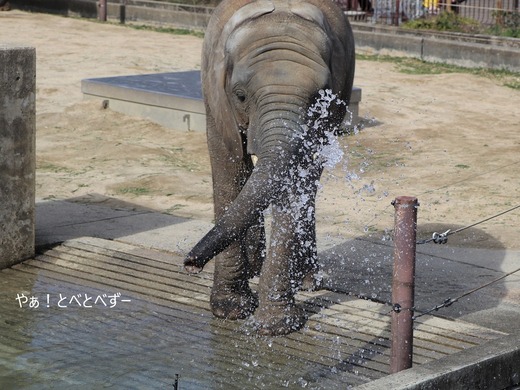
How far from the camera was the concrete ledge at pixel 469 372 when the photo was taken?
209 inches

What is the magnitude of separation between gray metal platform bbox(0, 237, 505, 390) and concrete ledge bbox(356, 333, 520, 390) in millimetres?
589

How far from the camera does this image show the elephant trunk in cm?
558

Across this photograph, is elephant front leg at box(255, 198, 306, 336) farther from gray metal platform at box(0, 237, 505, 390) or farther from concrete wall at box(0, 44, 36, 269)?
concrete wall at box(0, 44, 36, 269)

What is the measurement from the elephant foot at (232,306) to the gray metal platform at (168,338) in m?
0.07

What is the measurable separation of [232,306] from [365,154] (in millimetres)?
5711

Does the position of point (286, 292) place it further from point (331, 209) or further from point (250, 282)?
point (331, 209)

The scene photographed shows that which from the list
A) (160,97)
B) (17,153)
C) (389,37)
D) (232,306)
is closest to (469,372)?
(232,306)

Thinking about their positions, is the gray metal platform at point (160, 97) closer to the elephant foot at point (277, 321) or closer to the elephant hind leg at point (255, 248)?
the elephant hind leg at point (255, 248)

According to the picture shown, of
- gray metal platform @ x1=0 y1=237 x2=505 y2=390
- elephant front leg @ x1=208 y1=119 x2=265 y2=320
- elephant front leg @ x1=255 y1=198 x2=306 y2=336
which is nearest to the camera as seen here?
gray metal platform @ x1=0 y1=237 x2=505 y2=390

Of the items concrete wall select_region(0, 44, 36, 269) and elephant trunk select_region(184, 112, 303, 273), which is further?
concrete wall select_region(0, 44, 36, 269)

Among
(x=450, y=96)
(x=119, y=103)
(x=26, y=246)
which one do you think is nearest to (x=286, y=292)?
(x=26, y=246)

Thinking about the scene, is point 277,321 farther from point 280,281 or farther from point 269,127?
point 269,127

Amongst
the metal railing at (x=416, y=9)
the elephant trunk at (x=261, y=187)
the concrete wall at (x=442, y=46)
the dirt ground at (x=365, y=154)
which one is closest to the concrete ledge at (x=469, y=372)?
the elephant trunk at (x=261, y=187)

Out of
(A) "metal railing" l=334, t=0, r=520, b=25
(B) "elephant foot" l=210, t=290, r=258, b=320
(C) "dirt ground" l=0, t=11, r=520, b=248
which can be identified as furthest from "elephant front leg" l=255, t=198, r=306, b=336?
(A) "metal railing" l=334, t=0, r=520, b=25
